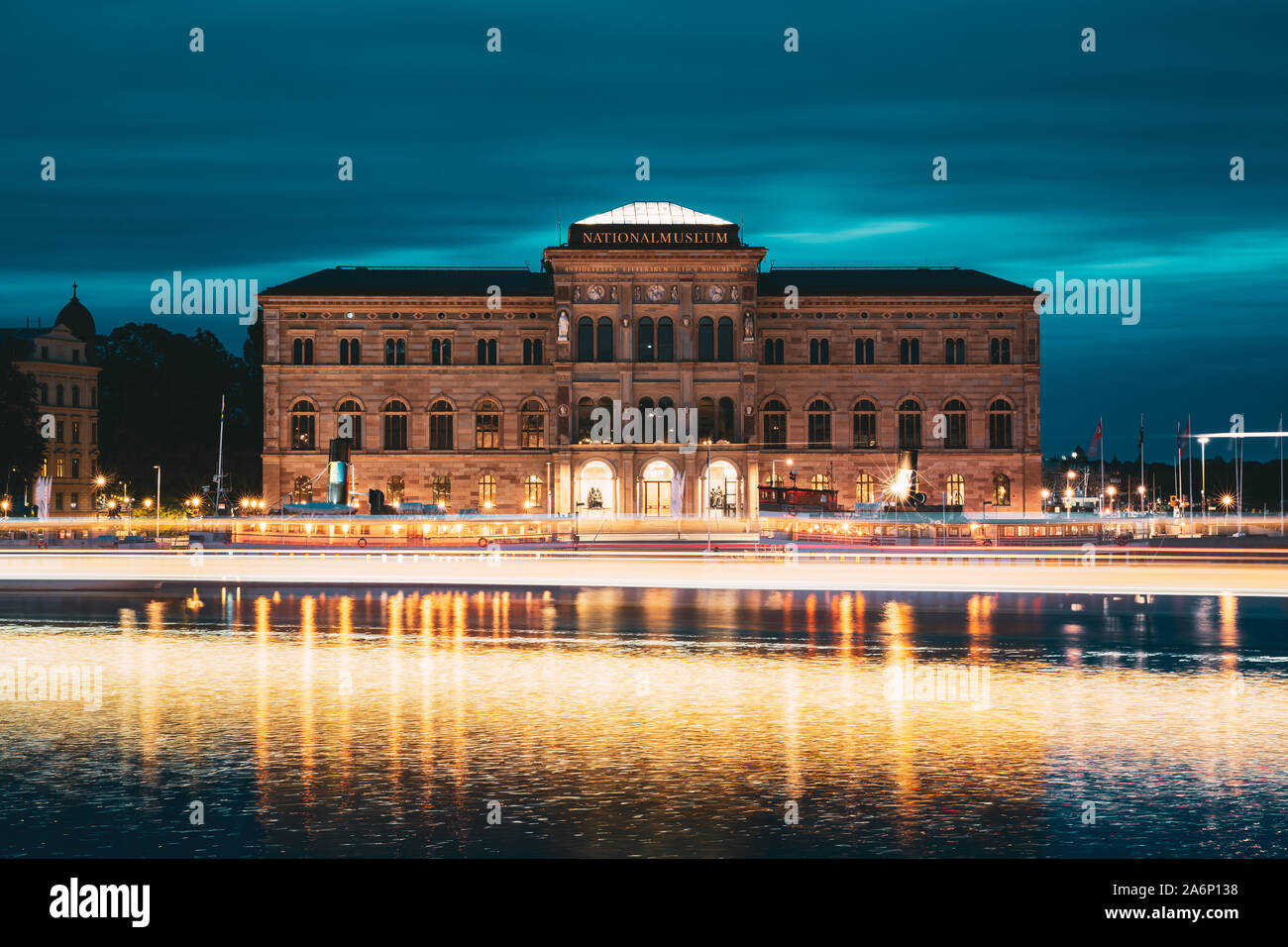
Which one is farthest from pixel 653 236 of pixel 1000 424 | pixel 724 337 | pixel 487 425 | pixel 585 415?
pixel 1000 424

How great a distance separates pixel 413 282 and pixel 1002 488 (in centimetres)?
4195

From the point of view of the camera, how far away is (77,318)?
138250mm

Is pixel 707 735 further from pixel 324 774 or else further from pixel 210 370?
pixel 210 370

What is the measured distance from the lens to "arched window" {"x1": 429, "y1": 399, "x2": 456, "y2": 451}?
317 feet

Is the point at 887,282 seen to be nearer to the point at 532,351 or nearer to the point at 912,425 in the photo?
the point at 912,425

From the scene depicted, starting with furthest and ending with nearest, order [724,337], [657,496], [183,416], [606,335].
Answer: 1. [183,416]
2. [657,496]
3. [724,337]
4. [606,335]

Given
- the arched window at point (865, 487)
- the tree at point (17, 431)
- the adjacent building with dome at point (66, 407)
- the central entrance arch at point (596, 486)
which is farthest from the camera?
the adjacent building with dome at point (66, 407)

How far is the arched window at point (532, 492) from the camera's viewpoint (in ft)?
314

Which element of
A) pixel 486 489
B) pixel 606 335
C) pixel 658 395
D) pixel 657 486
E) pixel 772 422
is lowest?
pixel 486 489

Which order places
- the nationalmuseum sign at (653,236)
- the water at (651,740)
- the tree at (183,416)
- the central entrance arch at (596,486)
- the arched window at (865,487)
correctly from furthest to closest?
the tree at (183,416) < the arched window at (865,487) < the central entrance arch at (596,486) < the nationalmuseum sign at (653,236) < the water at (651,740)

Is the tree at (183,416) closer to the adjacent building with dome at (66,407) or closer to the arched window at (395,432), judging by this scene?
the adjacent building with dome at (66,407)

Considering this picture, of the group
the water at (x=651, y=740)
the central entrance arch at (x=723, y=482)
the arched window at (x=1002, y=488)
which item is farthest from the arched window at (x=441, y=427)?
the water at (x=651, y=740)

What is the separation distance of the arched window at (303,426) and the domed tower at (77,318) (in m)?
48.9
